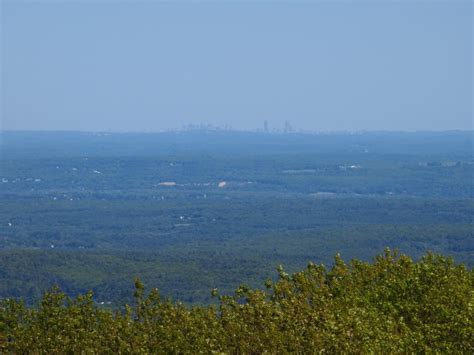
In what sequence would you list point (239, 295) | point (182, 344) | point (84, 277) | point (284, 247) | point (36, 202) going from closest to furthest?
point (182, 344)
point (239, 295)
point (84, 277)
point (284, 247)
point (36, 202)

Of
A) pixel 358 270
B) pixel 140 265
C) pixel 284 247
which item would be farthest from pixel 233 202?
pixel 358 270

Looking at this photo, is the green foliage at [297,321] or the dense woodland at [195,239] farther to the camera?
the dense woodland at [195,239]

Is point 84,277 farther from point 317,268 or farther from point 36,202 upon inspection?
point 36,202

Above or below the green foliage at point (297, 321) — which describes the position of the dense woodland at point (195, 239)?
below

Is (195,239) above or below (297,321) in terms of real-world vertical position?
below

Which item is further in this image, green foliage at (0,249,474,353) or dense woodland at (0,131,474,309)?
dense woodland at (0,131,474,309)

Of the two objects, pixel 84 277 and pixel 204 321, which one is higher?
pixel 204 321

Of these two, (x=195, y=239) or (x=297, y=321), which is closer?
(x=297, y=321)

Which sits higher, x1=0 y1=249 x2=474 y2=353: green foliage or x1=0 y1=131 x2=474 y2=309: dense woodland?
x1=0 y1=249 x2=474 y2=353: green foliage
